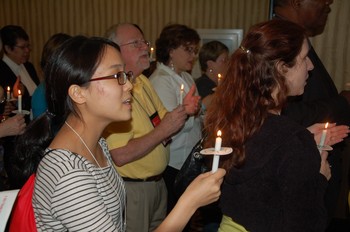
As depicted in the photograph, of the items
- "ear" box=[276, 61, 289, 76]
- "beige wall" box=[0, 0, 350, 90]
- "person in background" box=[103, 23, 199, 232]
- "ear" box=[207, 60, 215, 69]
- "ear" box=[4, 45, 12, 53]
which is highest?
"beige wall" box=[0, 0, 350, 90]

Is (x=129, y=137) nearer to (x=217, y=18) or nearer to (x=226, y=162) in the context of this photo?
(x=226, y=162)

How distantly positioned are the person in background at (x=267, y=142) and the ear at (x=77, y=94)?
0.54 metres

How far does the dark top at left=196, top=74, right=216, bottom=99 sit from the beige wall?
1815 millimetres

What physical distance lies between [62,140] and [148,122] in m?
1.02

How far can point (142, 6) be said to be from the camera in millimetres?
5750

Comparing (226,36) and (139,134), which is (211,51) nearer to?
(226,36)

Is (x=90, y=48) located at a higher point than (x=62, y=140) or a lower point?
higher

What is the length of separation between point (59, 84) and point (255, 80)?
0.74 metres

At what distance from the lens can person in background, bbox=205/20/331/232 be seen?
1.25m

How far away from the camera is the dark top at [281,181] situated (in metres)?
1.24

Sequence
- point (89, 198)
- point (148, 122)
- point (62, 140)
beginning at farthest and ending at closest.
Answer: point (148, 122) < point (62, 140) < point (89, 198)

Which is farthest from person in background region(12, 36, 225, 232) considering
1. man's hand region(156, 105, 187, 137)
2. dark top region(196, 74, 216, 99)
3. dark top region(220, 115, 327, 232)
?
dark top region(196, 74, 216, 99)

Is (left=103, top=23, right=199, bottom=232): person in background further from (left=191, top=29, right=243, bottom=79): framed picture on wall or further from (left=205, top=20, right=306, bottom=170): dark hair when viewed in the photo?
(left=191, top=29, right=243, bottom=79): framed picture on wall

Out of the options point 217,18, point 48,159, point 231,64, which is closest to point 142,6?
point 217,18
